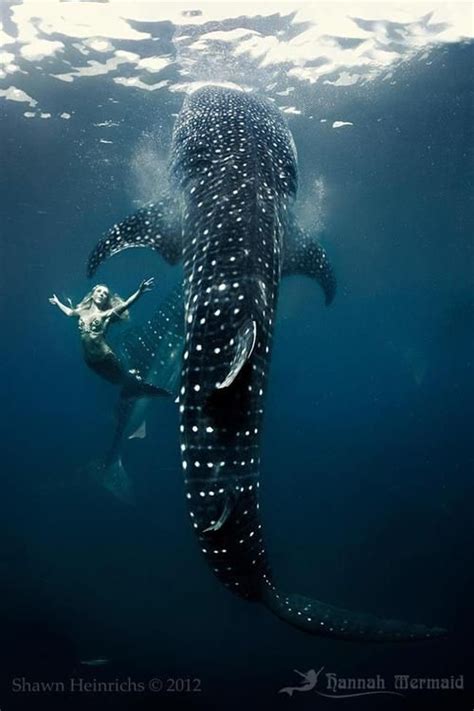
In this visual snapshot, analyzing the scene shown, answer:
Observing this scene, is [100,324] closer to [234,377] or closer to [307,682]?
[234,377]

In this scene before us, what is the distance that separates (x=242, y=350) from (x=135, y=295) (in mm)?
5627

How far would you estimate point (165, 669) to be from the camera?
12430mm

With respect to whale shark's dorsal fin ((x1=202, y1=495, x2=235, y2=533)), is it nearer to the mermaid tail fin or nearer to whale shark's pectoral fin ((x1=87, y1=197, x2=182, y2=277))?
whale shark's pectoral fin ((x1=87, y1=197, x2=182, y2=277))

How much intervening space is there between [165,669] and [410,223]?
3365 centimetres

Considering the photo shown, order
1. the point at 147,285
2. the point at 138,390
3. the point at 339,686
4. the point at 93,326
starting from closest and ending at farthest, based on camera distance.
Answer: the point at 147,285, the point at 93,326, the point at 138,390, the point at 339,686

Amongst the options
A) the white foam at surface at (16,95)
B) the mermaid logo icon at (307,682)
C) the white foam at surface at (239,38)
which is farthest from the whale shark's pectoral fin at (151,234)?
the white foam at surface at (16,95)

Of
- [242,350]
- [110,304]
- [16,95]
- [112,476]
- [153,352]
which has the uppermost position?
[16,95]

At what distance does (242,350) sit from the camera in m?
2.30

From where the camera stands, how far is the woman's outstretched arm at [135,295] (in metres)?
6.64

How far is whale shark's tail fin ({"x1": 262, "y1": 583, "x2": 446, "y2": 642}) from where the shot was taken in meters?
2.82

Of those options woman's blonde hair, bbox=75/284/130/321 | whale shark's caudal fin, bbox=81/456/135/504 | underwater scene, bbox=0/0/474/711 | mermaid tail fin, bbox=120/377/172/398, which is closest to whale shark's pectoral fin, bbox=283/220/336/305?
underwater scene, bbox=0/0/474/711

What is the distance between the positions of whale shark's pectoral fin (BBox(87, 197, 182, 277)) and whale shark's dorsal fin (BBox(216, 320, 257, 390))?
195 centimetres

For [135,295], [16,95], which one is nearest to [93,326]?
[135,295]

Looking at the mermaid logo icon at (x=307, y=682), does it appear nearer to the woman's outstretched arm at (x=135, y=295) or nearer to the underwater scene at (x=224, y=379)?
the underwater scene at (x=224, y=379)
